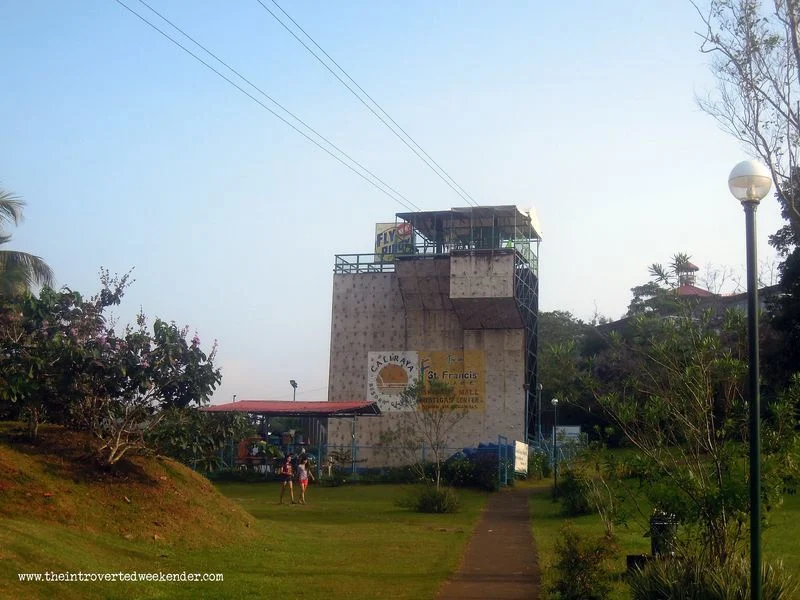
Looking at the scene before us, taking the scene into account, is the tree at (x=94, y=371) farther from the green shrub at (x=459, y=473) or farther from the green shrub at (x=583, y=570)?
the green shrub at (x=459, y=473)

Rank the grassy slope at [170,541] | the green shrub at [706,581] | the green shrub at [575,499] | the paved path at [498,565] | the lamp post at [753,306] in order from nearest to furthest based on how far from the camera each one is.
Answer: the lamp post at [753,306] → the green shrub at [706,581] → the grassy slope at [170,541] → the paved path at [498,565] → the green shrub at [575,499]

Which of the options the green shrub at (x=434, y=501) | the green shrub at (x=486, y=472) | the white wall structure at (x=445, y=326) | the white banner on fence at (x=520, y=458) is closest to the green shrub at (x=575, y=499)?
the green shrub at (x=434, y=501)

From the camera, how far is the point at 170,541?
14188mm

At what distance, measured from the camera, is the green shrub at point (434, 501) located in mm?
24797

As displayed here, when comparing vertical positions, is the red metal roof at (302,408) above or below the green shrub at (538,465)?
above

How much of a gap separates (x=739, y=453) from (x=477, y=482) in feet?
78.9

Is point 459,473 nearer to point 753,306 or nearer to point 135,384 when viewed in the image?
point 135,384

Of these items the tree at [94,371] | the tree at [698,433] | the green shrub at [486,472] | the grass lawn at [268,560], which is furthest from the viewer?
the green shrub at [486,472]

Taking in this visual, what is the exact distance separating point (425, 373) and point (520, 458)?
9.37m

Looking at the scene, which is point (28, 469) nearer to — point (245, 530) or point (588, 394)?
point (245, 530)

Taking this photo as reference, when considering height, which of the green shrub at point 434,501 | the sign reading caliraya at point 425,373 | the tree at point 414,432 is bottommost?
the green shrub at point 434,501

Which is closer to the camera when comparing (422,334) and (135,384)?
(135,384)

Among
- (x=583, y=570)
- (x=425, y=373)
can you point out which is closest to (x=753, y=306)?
(x=583, y=570)

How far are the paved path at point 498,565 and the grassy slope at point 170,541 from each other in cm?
35
